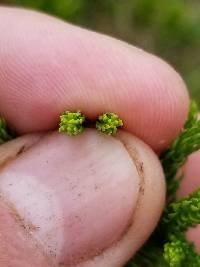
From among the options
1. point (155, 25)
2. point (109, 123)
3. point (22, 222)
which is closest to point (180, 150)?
point (109, 123)

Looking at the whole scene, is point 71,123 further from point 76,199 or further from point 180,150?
point 180,150

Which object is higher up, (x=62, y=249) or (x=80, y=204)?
(x=80, y=204)

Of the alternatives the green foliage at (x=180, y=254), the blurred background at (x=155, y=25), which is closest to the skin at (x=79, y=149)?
the green foliage at (x=180, y=254)

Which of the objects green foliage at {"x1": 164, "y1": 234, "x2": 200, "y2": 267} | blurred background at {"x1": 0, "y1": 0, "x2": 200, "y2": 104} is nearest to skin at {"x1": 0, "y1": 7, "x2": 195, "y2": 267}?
green foliage at {"x1": 164, "y1": 234, "x2": 200, "y2": 267}

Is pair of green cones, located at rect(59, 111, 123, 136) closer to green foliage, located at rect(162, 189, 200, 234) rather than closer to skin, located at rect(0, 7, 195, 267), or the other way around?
skin, located at rect(0, 7, 195, 267)

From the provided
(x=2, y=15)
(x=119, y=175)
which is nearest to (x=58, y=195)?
(x=119, y=175)

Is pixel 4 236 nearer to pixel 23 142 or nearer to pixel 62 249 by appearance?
pixel 62 249
